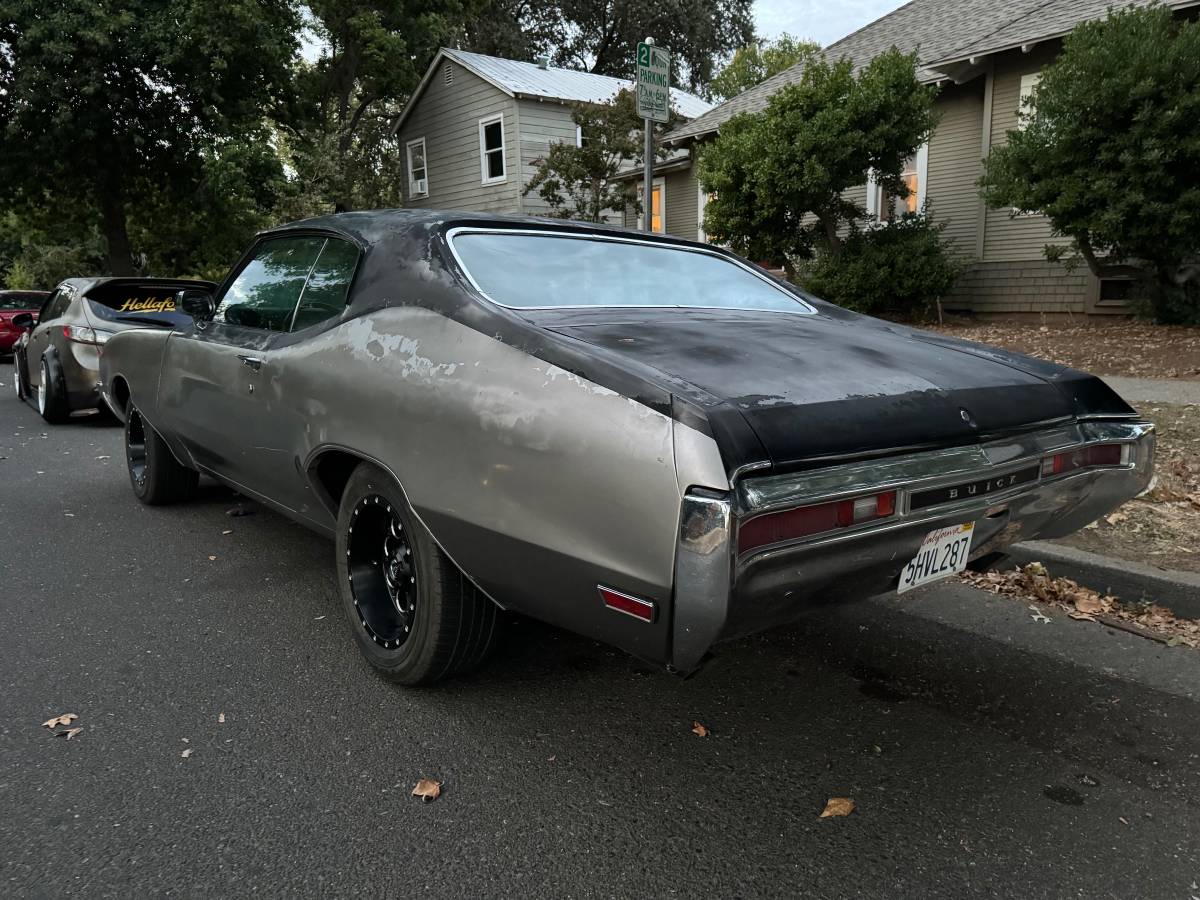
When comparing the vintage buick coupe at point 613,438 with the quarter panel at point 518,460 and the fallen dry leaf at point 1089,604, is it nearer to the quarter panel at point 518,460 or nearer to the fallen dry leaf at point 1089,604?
the quarter panel at point 518,460

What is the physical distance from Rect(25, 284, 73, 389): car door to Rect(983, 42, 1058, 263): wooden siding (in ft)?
40.8

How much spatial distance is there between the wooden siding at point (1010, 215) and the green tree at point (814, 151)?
4.75 feet

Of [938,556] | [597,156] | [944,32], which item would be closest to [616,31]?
[597,156]

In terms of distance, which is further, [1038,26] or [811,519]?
[1038,26]

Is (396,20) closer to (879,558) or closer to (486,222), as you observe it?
(486,222)

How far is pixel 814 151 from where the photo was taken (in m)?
12.0

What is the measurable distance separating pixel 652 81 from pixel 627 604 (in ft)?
17.3

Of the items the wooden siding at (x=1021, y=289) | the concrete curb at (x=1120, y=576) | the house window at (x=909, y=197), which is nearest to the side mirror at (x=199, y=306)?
the concrete curb at (x=1120, y=576)

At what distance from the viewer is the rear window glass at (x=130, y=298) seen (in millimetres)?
8078

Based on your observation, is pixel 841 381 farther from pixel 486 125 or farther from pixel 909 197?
pixel 486 125

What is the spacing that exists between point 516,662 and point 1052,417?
6.50 feet

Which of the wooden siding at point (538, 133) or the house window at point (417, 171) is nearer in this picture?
the wooden siding at point (538, 133)

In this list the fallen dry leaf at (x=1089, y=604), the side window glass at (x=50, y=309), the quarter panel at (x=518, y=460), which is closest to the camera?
the quarter panel at (x=518, y=460)

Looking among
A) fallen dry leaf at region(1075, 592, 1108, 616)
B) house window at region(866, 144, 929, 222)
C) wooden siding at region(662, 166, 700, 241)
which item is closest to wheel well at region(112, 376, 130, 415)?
fallen dry leaf at region(1075, 592, 1108, 616)
